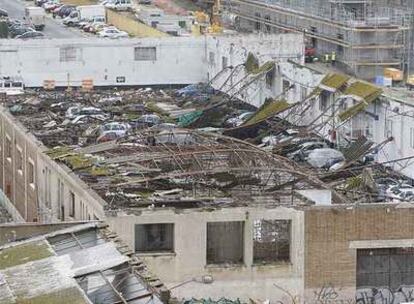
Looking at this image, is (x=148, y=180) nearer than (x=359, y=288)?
No

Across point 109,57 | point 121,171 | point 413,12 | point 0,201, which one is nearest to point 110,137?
point 0,201

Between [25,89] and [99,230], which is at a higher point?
[99,230]

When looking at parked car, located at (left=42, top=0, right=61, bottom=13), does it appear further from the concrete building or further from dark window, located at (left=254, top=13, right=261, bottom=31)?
→ the concrete building

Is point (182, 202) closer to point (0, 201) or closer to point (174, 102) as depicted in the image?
point (0, 201)

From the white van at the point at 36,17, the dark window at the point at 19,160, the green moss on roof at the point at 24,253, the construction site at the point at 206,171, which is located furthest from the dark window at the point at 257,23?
the green moss on roof at the point at 24,253

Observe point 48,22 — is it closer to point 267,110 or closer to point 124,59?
point 124,59
